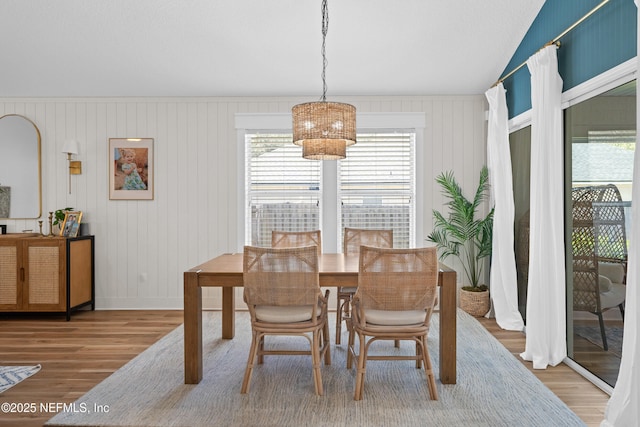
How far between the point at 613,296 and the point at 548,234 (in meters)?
0.60

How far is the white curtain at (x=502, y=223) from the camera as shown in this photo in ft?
13.0

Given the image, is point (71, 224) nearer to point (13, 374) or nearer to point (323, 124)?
point (13, 374)

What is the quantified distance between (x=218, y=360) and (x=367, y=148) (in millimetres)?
2754

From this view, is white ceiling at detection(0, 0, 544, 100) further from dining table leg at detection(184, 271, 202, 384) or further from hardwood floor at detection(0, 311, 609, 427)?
hardwood floor at detection(0, 311, 609, 427)

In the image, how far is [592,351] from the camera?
2.82 metres

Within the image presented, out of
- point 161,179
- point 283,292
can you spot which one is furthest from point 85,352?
point 161,179

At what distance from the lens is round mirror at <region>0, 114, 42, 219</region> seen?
4762mm

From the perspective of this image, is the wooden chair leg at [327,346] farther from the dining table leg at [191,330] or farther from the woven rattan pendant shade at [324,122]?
the woven rattan pendant shade at [324,122]

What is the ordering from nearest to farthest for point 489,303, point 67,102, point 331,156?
point 331,156 < point 489,303 < point 67,102

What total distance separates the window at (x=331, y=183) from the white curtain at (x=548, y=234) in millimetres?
1723

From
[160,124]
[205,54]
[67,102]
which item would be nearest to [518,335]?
[205,54]

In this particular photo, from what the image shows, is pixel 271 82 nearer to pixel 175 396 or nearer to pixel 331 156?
pixel 331 156

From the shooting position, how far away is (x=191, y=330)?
2.74 meters

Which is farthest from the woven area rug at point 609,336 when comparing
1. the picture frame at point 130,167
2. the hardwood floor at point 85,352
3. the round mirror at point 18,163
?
the round mirror at point 18,163
